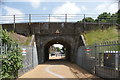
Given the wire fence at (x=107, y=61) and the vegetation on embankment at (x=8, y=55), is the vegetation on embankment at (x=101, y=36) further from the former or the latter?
the vegetation on embankment at (x=8, y=55)

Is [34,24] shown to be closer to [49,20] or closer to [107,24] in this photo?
[49,20]

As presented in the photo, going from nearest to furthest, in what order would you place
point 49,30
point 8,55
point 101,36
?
point 8,55, point 101,36, point 49,30

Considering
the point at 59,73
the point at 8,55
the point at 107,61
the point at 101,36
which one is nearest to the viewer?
the point at 8,55

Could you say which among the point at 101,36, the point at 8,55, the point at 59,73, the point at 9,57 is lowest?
the point at 59,73

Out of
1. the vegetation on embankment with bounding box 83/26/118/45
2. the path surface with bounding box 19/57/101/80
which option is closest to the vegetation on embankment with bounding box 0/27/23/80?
the path surface with bounding box 19/57/101/80

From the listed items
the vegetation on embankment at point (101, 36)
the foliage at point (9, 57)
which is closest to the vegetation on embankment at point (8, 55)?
the foliage at point (9, 57)

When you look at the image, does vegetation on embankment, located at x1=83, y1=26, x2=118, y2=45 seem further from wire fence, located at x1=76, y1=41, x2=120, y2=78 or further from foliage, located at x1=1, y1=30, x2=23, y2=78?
foliage, located at x1=1, y1=30, x2=23, y2=78

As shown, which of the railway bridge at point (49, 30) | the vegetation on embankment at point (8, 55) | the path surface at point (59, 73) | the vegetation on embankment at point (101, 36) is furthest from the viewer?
the railway bridge at point (49, 30)

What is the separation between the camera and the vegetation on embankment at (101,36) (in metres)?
19.9

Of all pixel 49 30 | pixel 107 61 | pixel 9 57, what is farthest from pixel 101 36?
pixel 9 57

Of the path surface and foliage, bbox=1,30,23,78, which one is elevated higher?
foliage, bbox=1,30,23,78

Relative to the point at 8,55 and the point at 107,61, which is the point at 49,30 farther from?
the point at 8,55

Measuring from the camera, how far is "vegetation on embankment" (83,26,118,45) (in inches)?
782

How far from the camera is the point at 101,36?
20.7 metres
